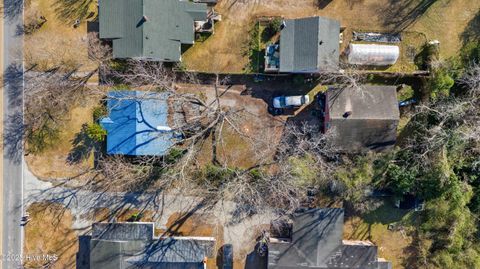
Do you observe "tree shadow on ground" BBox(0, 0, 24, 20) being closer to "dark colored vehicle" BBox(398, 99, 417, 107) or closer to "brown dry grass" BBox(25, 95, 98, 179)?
"brown dry grass" BBox(25, 95, 98, 179)

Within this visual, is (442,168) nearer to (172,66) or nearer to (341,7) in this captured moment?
(341,7)

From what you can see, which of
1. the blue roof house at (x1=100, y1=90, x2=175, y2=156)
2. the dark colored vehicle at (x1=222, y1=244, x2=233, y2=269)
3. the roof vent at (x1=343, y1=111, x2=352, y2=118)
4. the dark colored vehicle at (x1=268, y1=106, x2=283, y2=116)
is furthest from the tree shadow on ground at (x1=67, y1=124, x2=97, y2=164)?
the roof vent at (x1=343, y1=111, x2=352, y2=118)

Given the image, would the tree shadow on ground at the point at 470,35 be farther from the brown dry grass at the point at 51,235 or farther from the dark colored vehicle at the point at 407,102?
the brown dry grass at the point at 51,235

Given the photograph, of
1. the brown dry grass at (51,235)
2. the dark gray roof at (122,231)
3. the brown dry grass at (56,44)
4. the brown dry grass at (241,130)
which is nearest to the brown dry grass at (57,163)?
the brown dry grass at (51,235)

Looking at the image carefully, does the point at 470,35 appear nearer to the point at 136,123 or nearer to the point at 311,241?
the point at 311,241

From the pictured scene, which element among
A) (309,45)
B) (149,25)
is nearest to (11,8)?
(149,25)

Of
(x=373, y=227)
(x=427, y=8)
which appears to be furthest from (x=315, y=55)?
(x=373, y=227)
